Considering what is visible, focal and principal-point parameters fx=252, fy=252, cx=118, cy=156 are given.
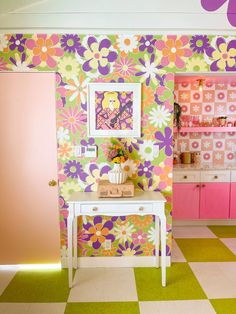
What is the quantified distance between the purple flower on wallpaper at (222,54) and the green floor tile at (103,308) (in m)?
2.45

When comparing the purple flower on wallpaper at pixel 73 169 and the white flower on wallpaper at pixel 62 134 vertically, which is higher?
the white flower on wallpaper at pixel 62 134

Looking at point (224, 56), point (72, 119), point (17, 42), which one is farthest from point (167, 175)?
point (17, 42)

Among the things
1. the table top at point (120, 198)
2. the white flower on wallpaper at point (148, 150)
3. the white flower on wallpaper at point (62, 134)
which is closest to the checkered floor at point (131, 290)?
the table top at point (120, 198)

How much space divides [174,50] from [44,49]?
1.36m

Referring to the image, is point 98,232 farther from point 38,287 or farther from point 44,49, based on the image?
point 44,49

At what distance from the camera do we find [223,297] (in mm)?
2248

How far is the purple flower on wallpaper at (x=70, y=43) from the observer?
2605mm

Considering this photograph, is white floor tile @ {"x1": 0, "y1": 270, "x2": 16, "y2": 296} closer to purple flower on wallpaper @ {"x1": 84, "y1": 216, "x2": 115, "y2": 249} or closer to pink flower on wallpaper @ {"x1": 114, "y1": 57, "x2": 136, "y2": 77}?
purple flower on wallpaper @ {"x1": 84, "y1": 216, "x2": 115, "y2": 249}

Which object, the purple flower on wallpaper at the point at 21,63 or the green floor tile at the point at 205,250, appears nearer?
the purple flower on wallpaper at the point at 21,63

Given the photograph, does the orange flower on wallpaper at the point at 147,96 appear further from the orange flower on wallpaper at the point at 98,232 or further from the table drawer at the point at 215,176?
the table drawer at the point at 215,176

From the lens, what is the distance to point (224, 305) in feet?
7.02

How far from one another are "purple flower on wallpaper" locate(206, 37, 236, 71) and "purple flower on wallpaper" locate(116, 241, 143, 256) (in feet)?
6.89

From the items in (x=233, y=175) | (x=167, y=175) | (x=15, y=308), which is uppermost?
(x=167, y=175)

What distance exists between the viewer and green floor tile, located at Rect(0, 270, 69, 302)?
2.28m
